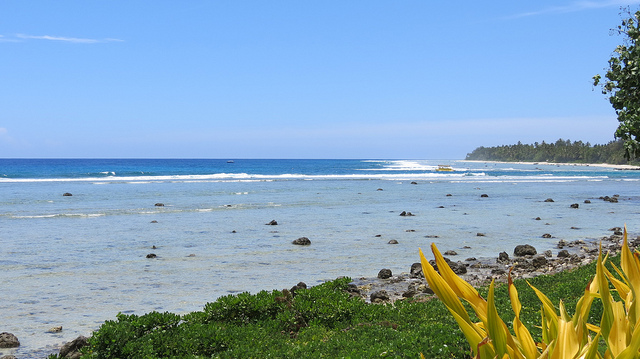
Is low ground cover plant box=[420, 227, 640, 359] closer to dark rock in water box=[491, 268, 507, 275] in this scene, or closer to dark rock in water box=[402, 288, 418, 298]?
dark rock in water box=[402, 288, 418, 298]

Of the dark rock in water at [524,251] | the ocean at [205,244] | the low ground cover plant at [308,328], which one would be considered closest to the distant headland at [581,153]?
the ocean at [205,244]

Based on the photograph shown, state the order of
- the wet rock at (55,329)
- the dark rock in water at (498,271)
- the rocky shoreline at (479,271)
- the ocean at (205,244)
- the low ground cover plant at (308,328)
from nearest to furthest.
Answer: the low ground cover plant at (308,328) < the wet rock at (55,329) < the ocean at (205,244) < the rocky shoreline at (479,271) < the dark rock in water at (498,271)

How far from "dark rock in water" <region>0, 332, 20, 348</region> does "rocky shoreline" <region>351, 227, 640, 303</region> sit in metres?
6.07

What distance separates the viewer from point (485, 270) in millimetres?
13164

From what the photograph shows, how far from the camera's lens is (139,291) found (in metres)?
11.2

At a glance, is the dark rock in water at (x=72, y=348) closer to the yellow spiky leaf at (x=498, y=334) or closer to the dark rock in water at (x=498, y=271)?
the yellow spiky leaf at (x=498, y=334)

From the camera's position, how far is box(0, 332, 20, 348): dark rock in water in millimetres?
7613

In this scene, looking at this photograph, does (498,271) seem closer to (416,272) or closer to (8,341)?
(416,272)

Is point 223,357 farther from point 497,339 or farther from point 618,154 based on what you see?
point 618,154

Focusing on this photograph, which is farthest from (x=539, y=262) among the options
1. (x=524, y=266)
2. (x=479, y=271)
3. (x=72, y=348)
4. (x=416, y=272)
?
(x=72, y=348)

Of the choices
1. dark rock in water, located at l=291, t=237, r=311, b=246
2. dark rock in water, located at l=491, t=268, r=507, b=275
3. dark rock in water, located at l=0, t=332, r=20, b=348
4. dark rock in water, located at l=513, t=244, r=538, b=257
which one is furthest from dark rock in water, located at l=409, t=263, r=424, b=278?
dark rock in water, located at l=0, t=332, r=20, b=348

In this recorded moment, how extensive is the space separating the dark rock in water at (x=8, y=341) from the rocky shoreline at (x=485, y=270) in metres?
6.07

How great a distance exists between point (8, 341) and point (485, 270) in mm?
10460

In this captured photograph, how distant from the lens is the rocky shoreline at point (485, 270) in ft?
35.7
